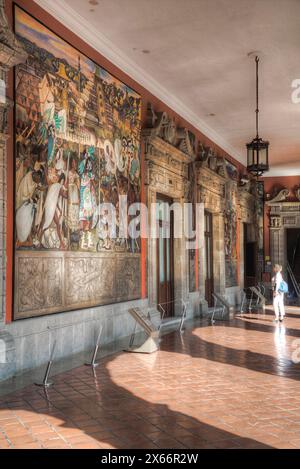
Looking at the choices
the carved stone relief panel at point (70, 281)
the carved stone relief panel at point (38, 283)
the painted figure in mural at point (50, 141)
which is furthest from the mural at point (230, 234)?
the painted figure in mural at point (50, 141)

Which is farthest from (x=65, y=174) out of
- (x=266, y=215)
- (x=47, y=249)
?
(x=266, y=215)

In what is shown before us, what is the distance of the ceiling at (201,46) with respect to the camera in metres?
8.12

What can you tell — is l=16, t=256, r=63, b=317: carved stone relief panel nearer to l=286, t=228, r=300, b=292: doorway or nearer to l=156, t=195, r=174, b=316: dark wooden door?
l=156, t=195, r=174, b=316: dark wooden door

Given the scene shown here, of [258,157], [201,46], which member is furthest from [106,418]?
[201,46]

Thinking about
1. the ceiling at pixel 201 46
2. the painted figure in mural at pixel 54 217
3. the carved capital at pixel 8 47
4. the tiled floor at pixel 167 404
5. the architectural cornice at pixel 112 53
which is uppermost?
the ceiling at pixel 201 46

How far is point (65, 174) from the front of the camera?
8.09 meters

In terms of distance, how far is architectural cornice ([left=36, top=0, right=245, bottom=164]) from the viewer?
7.98m

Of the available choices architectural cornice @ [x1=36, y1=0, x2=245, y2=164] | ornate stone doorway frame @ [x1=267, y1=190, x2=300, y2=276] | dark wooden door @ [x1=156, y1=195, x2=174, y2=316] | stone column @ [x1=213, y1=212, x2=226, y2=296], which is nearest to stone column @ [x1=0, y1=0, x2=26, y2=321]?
architectural cornice @ [x1=36, y1=0, x2=245, y2=164]

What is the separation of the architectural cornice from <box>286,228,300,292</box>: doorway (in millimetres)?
10281

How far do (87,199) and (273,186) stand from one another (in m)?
16.9

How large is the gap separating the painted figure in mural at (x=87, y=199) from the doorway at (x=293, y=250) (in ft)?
54.5

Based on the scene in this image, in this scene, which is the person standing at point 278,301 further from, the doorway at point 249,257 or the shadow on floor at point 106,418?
the doorway at point 249,257

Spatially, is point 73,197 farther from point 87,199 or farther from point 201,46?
point 201,46
